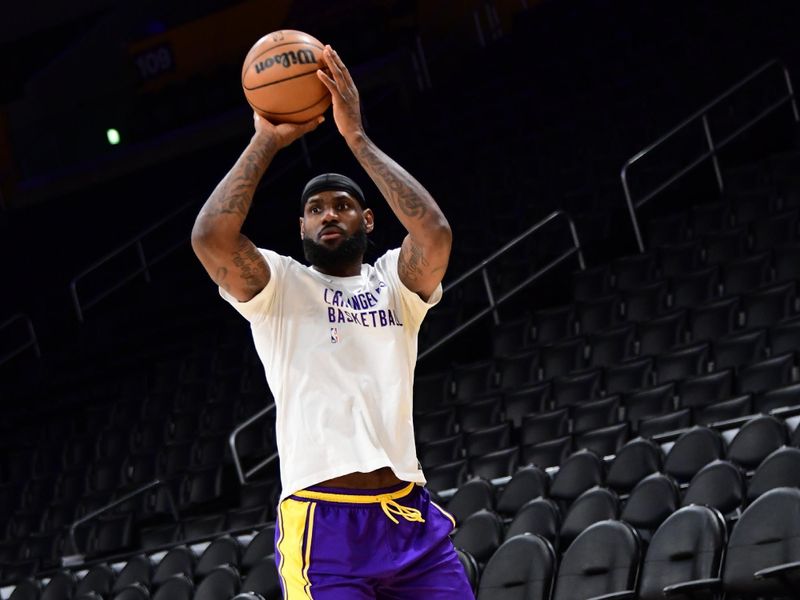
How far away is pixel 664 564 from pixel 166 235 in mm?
10098

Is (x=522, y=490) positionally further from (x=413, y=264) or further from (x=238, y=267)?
(x=238, y=267)

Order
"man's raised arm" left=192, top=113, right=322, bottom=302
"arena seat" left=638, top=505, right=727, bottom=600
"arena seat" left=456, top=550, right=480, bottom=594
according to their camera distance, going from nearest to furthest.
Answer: "man's raised arm" left=192, top=113, right=322, bottom=302 → "arena seat" left=638, top=505, right=727, bottom=600 → "arena seat" left=456, top=550, right=480, bottom=594

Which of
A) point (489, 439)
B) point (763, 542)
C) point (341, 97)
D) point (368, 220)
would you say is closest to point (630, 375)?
point (489, 439)

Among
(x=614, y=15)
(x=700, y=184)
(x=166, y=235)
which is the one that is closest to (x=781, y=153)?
(x=700, y=184)

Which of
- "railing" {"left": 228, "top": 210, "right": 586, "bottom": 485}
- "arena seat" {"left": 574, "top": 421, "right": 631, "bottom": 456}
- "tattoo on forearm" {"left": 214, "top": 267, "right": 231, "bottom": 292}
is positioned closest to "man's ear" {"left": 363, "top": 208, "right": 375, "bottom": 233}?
"tattoo on forearm" {"left": 214, "top": 267, "right": 231, "bottom": 292}

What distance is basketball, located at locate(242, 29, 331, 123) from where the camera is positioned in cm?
323

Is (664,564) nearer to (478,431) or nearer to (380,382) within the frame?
(380,382)

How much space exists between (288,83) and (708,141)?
725cm

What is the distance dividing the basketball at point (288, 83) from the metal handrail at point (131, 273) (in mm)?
10080

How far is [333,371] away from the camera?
3023 millimetres

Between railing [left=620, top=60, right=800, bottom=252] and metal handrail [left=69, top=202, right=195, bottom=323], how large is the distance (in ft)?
18.0

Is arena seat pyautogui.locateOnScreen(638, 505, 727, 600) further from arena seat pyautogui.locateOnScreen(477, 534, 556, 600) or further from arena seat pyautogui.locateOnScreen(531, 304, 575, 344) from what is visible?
arena seat pyautogui.locateOnScreen(531, 304, 575, 344)

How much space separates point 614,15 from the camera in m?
13.9

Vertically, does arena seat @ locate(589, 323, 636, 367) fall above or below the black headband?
below
